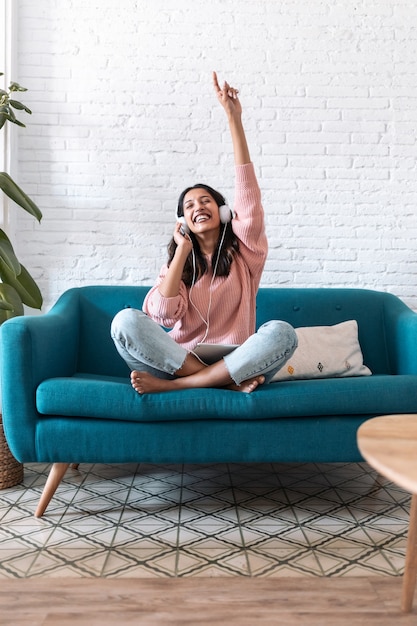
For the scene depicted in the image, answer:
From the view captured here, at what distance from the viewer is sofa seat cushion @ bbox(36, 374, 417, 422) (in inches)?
83.2

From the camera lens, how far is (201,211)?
2.54 metres

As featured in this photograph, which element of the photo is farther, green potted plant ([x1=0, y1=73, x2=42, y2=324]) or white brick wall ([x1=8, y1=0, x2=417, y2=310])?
white brick wall ([x1=8, y1=0, x2=417, y2=310])

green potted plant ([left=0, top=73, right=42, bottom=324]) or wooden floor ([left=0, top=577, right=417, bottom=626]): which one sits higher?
green potted plant ([left=0, top=73, right=42, bottom=324])

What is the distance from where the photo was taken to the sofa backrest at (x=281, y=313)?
2846 millimetres

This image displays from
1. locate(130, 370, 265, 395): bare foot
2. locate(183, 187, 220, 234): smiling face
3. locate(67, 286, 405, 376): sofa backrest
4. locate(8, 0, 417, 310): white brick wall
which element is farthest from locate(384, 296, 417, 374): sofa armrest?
locate(183, 187, 220, 234): smiling face

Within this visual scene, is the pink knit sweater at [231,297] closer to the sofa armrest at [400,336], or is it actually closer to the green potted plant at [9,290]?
the green potted plant at [9,290]

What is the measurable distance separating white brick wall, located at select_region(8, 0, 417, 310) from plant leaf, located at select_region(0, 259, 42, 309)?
1.34ft

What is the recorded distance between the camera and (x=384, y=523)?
2.14 m

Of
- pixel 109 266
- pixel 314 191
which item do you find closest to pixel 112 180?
pixel 109 266

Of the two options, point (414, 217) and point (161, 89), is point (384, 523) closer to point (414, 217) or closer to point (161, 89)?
point (414, 217)

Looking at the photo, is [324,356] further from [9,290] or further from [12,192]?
[12,192]

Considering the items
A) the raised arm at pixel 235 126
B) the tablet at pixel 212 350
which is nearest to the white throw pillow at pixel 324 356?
the tablet at pixel 212 350

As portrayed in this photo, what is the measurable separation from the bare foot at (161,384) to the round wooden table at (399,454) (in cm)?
76

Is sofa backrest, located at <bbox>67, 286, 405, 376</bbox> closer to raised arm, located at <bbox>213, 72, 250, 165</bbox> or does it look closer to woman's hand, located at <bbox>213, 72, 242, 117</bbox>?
raised arm, located at <bbox>213, 72, 250, 165</bbox>
